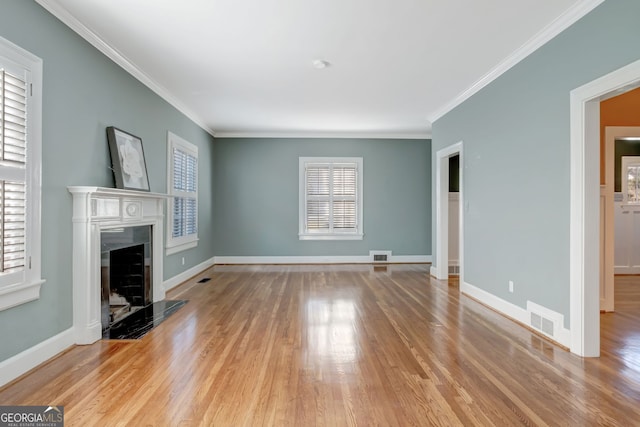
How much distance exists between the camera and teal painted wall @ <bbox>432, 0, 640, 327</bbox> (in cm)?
278

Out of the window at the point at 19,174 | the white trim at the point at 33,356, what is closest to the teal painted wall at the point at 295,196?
the white trim at the point at 33,356

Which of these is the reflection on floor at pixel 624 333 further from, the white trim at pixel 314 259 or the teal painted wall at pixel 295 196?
the teal painted wall at pixel 295 196

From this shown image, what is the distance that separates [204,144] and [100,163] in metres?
3.70

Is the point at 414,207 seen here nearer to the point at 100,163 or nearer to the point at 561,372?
the point at 561,372

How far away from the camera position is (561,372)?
262cm

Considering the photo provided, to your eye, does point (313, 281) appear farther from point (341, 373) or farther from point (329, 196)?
point (341, 373)

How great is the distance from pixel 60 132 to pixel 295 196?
5.25 m

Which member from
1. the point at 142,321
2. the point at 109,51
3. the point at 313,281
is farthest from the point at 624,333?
the point at 109,51

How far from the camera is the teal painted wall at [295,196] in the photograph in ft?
26.1

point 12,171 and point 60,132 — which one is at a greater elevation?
point 60,132

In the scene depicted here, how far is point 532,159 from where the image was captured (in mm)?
3596

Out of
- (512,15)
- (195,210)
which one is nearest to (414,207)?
(195,210)

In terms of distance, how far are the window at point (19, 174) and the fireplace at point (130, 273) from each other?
1.14 metres

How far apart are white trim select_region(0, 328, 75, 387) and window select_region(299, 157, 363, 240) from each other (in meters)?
5.28
